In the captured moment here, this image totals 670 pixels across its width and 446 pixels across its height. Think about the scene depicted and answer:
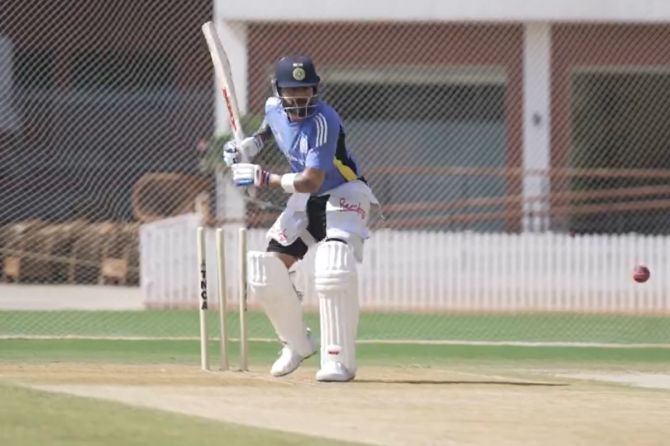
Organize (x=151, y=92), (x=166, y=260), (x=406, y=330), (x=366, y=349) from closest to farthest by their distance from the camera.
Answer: (x=366, y=349)
(x=406, y=330)
(x=166, y=260)
(x=151, y=92)

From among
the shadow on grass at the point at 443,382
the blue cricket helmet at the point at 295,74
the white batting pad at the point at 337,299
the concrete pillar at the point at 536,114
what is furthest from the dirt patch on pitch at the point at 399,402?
the concrete pillar at the point at 536,114

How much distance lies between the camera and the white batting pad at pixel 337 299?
37.3ft

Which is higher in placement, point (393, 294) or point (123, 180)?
point (123, 180)

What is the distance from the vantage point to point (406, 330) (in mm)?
19312

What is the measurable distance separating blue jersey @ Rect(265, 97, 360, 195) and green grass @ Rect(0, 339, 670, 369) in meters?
3.50

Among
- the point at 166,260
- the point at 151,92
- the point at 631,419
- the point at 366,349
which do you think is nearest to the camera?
the point at 631,419

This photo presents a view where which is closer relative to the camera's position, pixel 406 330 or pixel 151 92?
pixel 406 330

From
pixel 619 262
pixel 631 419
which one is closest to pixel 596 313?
pixel 619 262

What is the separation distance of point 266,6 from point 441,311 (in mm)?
4992

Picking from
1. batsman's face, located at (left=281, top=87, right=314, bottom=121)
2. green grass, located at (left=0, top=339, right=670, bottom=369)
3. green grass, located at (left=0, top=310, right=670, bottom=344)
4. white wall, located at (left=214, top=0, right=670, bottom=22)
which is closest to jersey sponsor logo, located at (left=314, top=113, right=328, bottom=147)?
batsman's face, located at (left=281, top=87, right=314, bottom=121)

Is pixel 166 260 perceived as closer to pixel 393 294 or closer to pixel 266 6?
pixel 393 294

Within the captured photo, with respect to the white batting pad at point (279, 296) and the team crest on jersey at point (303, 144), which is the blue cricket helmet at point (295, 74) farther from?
the white batting pad at point (279, 296)

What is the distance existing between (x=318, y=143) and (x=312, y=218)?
574mm

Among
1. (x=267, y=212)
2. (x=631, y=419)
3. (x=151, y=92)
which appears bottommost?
(x=631, y=419)
